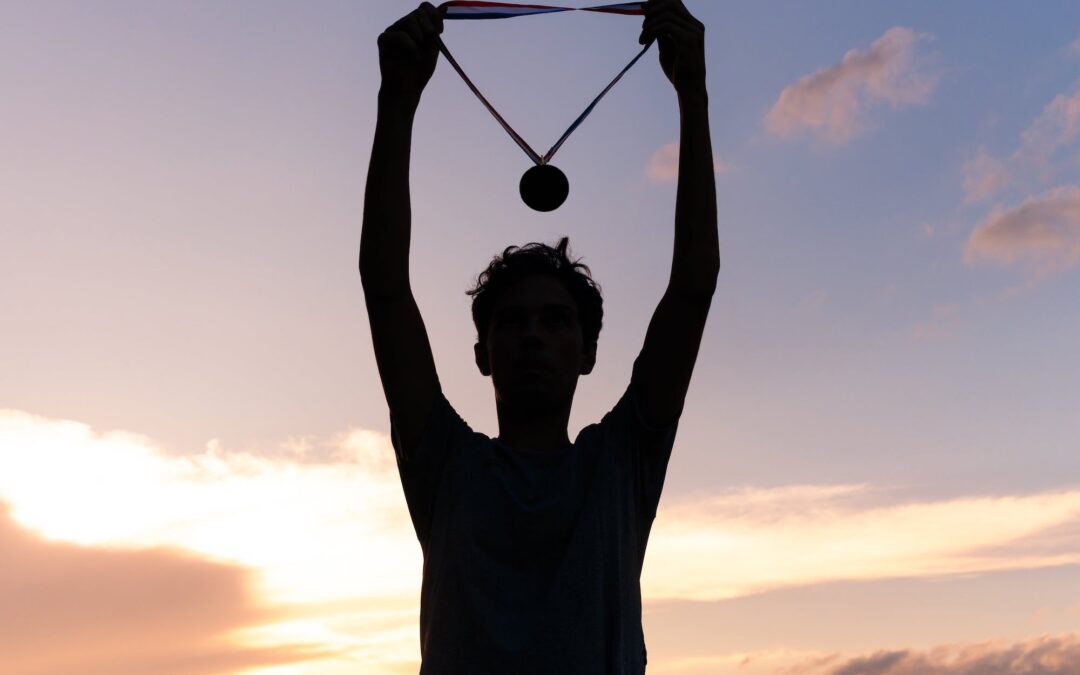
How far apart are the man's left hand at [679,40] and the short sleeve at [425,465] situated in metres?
1.60

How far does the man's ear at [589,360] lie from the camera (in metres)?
4.77

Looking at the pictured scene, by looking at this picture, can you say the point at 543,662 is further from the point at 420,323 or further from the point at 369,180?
the point at 369,180

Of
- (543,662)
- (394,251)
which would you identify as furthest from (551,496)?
(394,251)

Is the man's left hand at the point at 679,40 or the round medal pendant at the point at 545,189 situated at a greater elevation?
the man's left hand at the point at 679,40

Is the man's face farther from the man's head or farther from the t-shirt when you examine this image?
the t-shirt

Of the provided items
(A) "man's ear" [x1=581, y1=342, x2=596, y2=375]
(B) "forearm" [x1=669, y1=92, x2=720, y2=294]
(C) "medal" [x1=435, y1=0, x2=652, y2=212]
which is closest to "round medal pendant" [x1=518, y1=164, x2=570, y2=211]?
(C) "medal" [x1=435, y1=0, x2=652, y2=212]

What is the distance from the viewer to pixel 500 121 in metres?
4.62

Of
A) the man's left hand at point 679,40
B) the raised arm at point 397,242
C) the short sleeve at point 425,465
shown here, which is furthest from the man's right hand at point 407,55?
the short sleeve at point 425,465

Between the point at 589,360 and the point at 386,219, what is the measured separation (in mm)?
1269

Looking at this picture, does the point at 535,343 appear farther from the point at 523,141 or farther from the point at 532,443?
the point at 523,141

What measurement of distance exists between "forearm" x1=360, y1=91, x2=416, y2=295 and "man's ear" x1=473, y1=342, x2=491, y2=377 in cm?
71

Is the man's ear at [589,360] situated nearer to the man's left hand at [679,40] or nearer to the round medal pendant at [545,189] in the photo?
the round medal pendant at [545,189]

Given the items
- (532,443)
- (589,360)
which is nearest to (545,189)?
(589,360)

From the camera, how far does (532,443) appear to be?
14.4 feet
